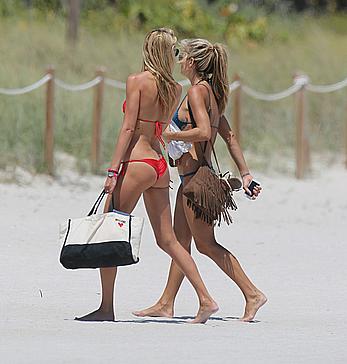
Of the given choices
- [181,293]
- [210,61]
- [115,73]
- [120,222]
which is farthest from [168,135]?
[115,73]

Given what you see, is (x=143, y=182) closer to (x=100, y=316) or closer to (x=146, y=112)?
(x=146, y=112)

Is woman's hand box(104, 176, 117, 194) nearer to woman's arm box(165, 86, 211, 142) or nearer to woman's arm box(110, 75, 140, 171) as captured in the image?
woman's arm box(110, 75, 140, 171)

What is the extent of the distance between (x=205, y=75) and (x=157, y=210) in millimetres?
798

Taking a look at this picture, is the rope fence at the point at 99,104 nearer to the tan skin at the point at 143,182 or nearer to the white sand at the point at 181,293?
the white sand at the point at 181,293

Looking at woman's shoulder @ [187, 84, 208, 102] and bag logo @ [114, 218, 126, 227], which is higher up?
woman's shoulder @ [187, 84, 208, 102]

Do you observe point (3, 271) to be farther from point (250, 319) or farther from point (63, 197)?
point (63, 197)

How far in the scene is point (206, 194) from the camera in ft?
21.5

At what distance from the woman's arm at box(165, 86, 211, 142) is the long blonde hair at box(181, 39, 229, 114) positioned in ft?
0.44

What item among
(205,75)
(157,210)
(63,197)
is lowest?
(63,197)

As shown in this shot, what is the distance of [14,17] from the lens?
68.8 ft

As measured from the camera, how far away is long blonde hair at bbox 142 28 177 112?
251 inches

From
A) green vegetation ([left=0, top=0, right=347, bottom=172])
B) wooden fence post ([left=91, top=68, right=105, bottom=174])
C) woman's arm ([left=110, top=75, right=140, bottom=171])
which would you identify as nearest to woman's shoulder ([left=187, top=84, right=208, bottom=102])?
woman's arm ([left=110, top=75, right=140, bottom=171])

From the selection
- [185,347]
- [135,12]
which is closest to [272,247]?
[185,347]

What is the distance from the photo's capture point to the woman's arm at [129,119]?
20.7 feet
